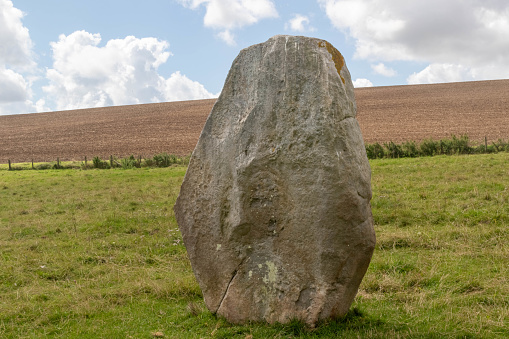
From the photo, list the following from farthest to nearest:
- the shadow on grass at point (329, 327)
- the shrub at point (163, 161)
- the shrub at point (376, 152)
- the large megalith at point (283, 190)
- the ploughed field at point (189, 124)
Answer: the ploughed field at point (189, 124)
the shrub at point (163, 161)
the shrub at point (376, 152)
the shadow on grass at point (329, 327)
the large megalith at point (283, 190)

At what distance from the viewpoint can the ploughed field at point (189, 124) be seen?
4847 centimetres

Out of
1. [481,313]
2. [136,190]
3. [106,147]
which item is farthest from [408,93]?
[481,313]

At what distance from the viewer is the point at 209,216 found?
6914mm

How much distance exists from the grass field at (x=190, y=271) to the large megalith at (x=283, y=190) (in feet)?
1.84

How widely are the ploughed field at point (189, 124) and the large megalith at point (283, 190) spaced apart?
3623cm

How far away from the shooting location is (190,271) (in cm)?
987

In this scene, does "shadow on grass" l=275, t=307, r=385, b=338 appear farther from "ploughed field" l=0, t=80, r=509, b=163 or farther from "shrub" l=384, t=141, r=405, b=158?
"ploughed field" l=0, t=80, r=509, b=163

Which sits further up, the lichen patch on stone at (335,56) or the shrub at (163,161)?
the lichen patch on stone at (335,56)

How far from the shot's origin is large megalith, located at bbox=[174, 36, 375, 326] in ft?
20.1

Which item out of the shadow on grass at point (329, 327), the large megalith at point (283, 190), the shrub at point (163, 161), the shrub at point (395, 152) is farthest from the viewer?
the shrub at point (163, 161)

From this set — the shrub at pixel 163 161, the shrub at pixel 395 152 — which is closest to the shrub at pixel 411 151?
the shrub at pixel 395 152

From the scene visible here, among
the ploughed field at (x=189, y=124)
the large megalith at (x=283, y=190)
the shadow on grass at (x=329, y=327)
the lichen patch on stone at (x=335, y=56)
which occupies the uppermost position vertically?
the ploughed field at (x=189, y=124)

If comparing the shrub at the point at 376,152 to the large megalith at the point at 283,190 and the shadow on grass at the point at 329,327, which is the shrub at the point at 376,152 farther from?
the shadow on grass at the point at 329,327

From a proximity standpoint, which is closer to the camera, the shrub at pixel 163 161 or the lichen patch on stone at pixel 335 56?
the lichen patch on stone at pixel 335 56
